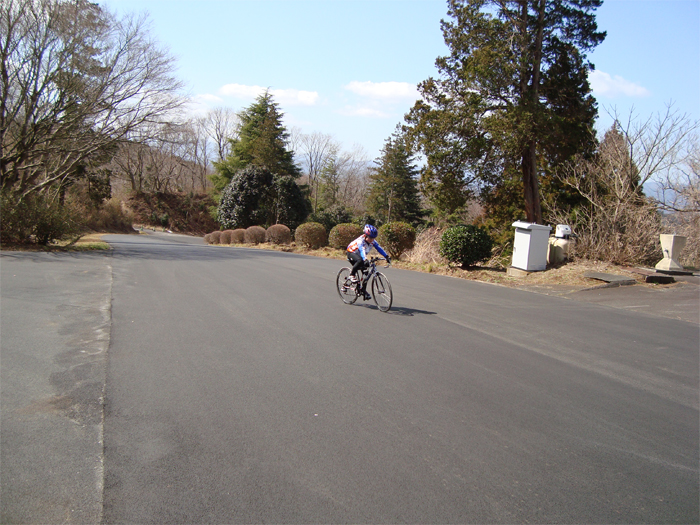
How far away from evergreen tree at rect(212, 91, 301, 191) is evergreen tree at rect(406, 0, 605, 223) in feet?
93.7

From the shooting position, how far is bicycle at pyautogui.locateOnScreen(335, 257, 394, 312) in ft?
29.7

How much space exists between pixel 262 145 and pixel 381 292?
43.1 m

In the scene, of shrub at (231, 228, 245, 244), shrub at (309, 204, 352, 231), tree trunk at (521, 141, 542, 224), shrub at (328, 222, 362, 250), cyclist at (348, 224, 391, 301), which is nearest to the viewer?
cyclist at (348, 224, 391, 301)

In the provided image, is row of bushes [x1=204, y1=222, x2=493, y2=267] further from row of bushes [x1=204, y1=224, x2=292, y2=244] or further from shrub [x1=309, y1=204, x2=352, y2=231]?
shrub [x1=309, y1=204, x2=352, y2=231]

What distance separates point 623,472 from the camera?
363cm

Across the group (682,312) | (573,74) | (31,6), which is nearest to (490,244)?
(682,312)

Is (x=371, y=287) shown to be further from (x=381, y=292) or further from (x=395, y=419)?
(x=395, y=419)

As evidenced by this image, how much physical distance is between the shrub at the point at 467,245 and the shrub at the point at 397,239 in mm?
3926

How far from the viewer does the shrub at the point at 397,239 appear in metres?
19.8

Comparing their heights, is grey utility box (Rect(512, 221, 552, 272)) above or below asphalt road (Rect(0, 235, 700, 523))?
above

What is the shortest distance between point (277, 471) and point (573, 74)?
20782 mm

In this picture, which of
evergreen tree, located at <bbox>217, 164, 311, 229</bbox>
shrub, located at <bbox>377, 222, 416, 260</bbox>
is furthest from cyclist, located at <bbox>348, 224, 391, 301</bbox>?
evergreen tree, located at <bbox>217, 164, 311, 229</bbox>

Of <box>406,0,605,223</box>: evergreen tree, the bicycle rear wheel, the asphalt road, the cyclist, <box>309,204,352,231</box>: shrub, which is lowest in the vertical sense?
the asphalt road

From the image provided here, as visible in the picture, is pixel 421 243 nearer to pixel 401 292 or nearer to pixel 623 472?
pixel 401 292
